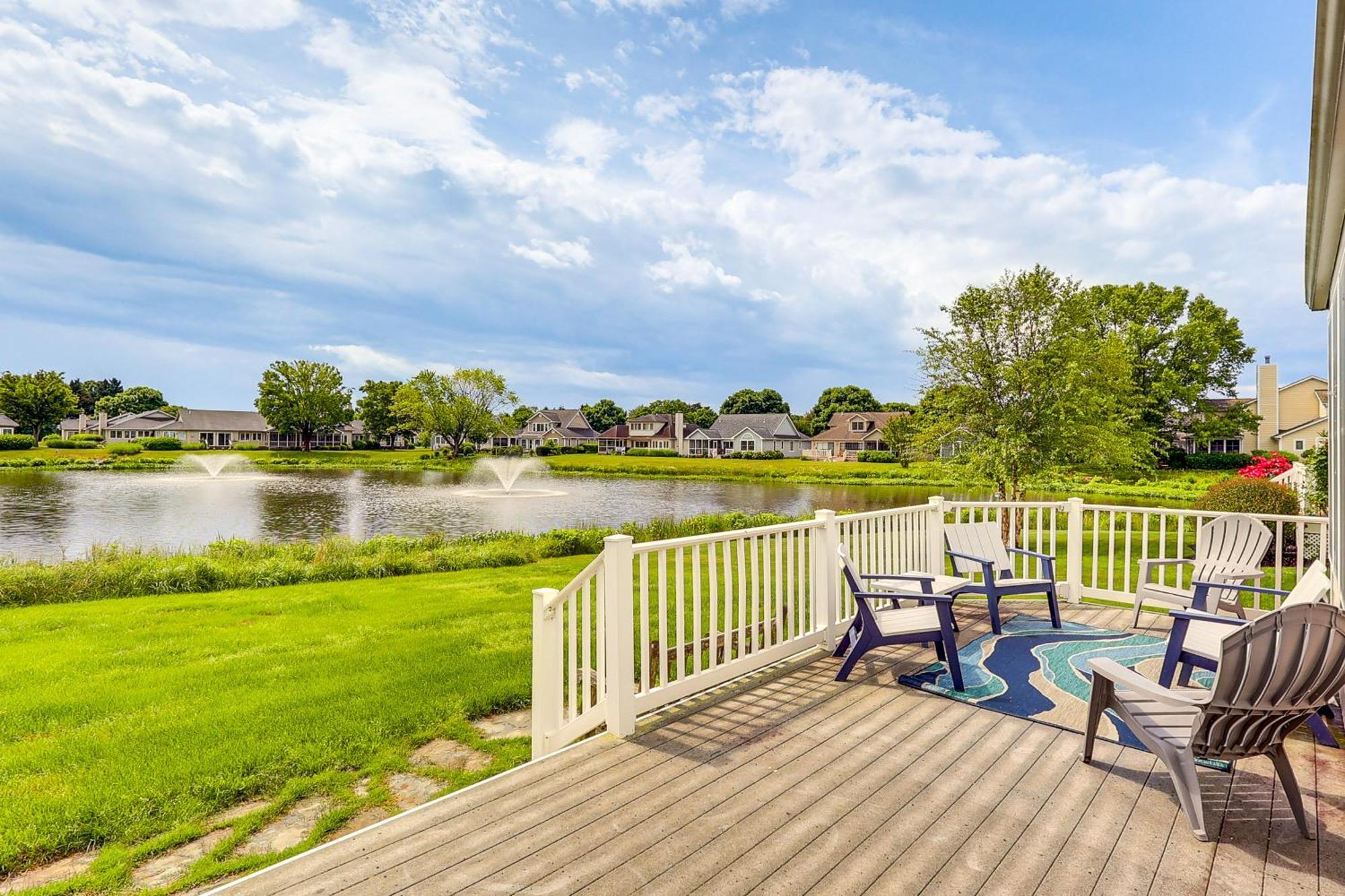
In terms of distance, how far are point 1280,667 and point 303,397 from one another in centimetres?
7067

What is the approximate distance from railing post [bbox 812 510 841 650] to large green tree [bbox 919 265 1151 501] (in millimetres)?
7872

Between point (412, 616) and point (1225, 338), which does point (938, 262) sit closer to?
point (412, 616)

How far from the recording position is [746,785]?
2639 mm

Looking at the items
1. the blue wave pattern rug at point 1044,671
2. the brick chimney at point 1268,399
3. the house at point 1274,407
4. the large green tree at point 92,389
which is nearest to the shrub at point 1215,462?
the house at point 1274,407

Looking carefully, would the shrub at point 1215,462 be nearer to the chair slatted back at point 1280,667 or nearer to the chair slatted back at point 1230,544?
the chair slatted back at point 1230,544

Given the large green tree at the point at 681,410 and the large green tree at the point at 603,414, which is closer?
the large green tree at the point at 681,410

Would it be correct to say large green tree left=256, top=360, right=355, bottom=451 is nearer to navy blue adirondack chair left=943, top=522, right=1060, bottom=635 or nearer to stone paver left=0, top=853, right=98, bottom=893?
stone paver left=0, top=853, right=98, bottom=893

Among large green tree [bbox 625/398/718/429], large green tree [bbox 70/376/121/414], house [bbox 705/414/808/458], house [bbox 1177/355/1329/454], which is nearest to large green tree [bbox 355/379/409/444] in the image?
large green tree [bbox 625/398/718/429]

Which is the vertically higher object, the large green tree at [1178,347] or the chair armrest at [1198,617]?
the large green tree at [1178,347]

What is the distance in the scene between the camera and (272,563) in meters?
10.0

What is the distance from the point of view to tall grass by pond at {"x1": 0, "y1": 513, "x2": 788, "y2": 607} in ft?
28.0

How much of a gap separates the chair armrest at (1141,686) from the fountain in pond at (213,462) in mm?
40047

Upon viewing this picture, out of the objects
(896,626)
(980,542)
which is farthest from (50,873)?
(980,542)

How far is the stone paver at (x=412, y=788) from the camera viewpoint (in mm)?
2910
